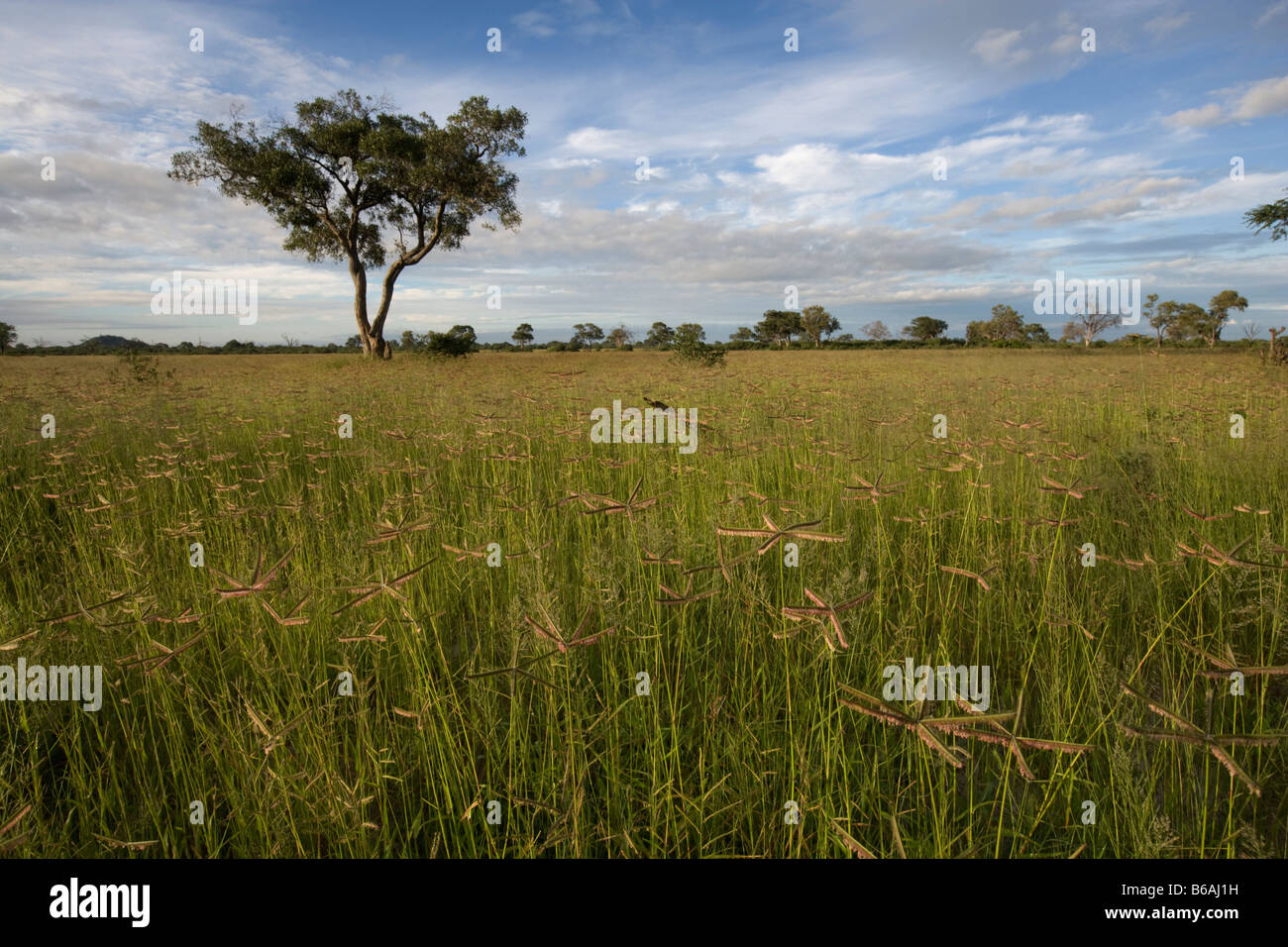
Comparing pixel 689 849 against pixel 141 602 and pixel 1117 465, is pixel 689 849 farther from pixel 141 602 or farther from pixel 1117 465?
pixel 1117 465

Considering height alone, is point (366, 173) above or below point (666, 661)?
above

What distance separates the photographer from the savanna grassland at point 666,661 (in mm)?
1646

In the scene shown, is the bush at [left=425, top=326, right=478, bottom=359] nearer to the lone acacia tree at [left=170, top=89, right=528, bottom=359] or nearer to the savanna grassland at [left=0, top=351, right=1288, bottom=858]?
the lone acacia tree at [left=170, top=89, right=528, bottom=359]

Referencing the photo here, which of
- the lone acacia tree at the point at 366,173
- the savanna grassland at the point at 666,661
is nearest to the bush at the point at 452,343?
the lone acacia tree at the point at 366,173

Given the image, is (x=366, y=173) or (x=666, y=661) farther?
(x=366, y=173)

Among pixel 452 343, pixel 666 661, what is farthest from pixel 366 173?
pixel 666 661

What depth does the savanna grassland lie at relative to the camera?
5.40 feet

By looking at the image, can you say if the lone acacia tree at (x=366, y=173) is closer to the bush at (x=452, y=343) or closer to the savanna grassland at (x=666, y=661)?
the bush at (x=452, y=343)

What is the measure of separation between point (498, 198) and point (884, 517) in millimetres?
24466

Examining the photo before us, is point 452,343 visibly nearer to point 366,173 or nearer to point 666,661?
point 366,173

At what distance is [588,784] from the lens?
1.85m

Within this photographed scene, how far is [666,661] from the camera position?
2400mm

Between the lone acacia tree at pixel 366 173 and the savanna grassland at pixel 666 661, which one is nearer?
the savanna grassland at pixel 666 661

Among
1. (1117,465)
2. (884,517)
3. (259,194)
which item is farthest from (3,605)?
(259,194)
